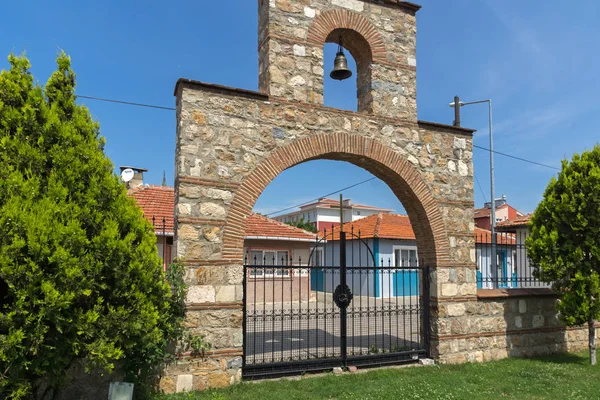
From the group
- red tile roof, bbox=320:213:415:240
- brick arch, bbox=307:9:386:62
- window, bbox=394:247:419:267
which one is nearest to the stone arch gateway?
brick arch, bbox=307:9:386:62

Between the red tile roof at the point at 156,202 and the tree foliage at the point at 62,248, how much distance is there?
24.8 ft

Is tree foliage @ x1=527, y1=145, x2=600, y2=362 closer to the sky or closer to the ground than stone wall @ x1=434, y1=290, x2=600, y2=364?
closer to the sky

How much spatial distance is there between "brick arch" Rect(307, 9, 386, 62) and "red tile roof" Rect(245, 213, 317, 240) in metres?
9.26

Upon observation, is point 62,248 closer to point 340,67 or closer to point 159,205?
point 340,67

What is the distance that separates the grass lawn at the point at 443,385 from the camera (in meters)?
5.29

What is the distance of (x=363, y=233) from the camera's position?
68.5ft

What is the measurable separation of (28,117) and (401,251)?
18.1m

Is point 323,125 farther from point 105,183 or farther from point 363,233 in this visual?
point 363,233

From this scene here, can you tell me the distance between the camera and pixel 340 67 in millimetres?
6809

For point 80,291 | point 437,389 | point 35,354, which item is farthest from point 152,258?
point 437,389

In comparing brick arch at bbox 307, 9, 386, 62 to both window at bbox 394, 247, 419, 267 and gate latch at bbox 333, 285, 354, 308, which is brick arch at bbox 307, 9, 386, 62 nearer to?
gate latch at bbox 333, 285, 354, 308

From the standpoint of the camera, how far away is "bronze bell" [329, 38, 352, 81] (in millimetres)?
6820

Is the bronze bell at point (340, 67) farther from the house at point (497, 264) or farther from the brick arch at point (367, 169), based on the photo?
the house at point (497, 264)

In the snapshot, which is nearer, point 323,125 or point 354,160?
point 323,125
